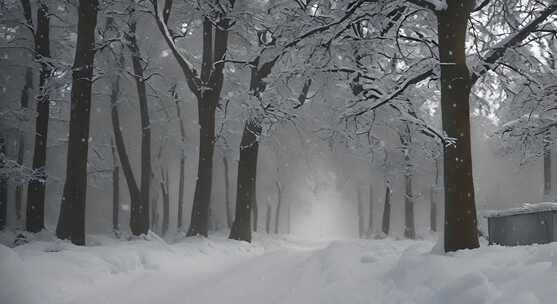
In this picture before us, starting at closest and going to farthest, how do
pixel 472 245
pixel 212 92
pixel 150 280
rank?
1. pixel 472 245
2. pixel 150 280
3. pixel 212 92

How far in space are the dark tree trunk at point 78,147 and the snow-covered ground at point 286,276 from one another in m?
1.41

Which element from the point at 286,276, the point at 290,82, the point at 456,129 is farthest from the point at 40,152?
the point at 456,129

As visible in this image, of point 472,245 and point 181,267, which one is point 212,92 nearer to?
point 181,267

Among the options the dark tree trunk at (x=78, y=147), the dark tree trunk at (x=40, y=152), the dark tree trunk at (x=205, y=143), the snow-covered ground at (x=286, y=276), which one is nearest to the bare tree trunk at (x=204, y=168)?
the dark tree trunk at (x=205, y=143)

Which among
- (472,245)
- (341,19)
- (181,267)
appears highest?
(341,19)

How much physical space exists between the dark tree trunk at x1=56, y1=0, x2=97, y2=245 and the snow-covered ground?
1410 mm

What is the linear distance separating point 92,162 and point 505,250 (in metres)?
27.1

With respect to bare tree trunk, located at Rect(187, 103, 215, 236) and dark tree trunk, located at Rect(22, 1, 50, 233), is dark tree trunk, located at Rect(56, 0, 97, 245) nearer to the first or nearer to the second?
dark tree trunk, located at Rect(22, 1, 50, 233)

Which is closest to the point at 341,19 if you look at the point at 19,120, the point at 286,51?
the point at 286,51

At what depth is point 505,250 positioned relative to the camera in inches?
243

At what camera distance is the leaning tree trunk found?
715 centimetres

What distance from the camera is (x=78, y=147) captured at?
11.4 m

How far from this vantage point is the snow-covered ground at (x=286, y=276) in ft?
16.1

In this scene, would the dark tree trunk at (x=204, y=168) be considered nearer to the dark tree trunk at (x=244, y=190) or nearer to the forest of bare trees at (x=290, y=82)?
the forest of bare trees at (x=290, y=82)
